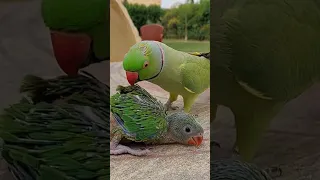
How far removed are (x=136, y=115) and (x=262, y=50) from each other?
27 cm

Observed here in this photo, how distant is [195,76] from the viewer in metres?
0.72

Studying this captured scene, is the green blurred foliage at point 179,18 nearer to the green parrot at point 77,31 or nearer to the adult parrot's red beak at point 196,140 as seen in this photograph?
the green parrot at point 77,31

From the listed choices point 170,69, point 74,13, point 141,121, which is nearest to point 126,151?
point 141,121

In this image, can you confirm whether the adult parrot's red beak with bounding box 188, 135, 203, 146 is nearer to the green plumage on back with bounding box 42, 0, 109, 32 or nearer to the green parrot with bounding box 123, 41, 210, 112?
the green parrot with bounding box 123, 41, 210, 112

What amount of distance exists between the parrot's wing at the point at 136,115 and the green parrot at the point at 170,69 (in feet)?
0.11

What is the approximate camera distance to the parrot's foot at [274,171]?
A: 72cm

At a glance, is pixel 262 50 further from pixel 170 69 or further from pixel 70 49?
pixel 70 49

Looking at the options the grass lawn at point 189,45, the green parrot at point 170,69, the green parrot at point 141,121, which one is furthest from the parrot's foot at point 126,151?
the grass lawn at point 189,45

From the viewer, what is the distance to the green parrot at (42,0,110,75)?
70 cm

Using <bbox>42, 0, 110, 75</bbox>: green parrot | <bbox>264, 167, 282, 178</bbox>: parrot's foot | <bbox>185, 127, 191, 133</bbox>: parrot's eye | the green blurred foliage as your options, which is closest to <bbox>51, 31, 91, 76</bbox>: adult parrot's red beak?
<bbox>42, 0, 110, 75</bbox>: green parrot

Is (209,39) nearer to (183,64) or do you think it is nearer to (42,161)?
(183,64)

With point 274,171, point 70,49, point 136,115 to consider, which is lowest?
point 274,171

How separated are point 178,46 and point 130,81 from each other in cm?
12

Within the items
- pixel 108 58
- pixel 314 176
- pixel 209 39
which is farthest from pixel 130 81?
pixel 314 176
